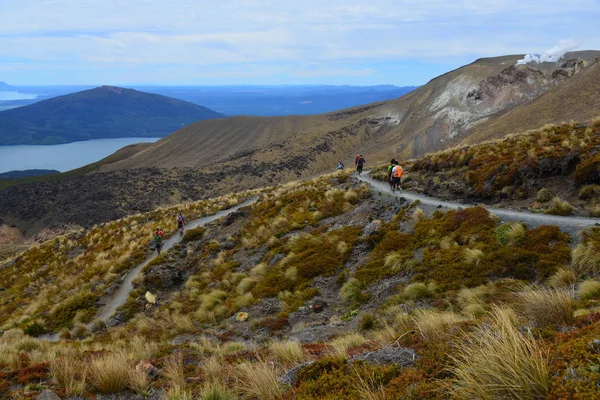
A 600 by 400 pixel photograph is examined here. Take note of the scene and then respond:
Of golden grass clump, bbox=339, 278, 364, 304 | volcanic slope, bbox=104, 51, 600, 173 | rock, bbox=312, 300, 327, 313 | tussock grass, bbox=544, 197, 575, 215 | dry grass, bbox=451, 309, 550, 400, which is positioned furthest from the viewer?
volcanic slope, bbox=104, 51, 600, 173

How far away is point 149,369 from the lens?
7.39 metres

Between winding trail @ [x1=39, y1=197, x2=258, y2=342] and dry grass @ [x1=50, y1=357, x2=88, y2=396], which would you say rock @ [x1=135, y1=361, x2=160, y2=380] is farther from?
winding trail @ [x1=39, y1=197, x2=258, y2=342]

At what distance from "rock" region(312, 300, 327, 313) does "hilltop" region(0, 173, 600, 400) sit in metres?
0.04

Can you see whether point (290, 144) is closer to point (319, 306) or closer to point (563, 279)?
point (319, 306)

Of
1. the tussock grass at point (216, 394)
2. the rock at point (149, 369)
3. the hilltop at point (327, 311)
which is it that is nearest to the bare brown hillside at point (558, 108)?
the hilltop at point (327, 311)

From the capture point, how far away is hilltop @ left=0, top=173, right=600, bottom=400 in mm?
4426

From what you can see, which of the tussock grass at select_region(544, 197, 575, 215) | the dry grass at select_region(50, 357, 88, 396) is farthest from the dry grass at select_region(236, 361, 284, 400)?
the tussock grass at select_region(544, 197, 575, 215)

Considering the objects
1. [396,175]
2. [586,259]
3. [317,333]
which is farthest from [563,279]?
[396,175]

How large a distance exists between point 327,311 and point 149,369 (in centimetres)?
600

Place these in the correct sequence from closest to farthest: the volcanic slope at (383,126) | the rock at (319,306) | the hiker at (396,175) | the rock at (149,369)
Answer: the rock at (149,369) → the rock at (319,306) → the hiker at (396,175) → the volcanic slope at (383,126)

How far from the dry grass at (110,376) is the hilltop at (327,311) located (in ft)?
0.08

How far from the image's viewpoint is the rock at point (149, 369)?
7196 millimetres

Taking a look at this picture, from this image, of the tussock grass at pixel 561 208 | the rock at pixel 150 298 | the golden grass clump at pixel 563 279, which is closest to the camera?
the golden grass clump at pixel 563 279

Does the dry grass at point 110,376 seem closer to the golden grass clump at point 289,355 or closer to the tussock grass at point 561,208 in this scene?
the golden grass clump at point 289,355
